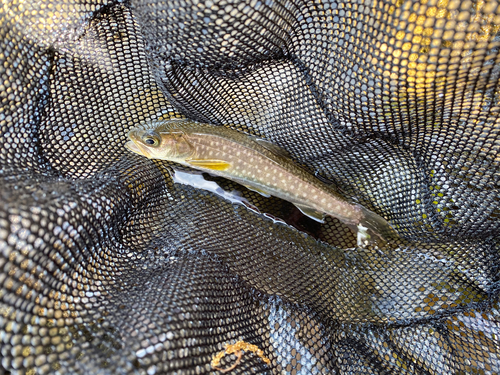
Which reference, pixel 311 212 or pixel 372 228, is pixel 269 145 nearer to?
pixel 311 212

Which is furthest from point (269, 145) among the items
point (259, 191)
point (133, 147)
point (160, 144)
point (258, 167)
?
point (133, 147)

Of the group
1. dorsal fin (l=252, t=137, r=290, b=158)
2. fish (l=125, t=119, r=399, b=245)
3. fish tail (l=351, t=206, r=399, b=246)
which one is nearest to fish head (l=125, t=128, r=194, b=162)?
fish (l=125, t=119, r=399, b=245)

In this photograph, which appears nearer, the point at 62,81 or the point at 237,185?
the point at 62,81

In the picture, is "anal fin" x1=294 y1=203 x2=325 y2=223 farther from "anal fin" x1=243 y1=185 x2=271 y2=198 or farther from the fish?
"anal fin" x1=243 y1=185 x2=271 y2=198

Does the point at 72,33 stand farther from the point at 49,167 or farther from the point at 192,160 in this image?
the point at 192,160

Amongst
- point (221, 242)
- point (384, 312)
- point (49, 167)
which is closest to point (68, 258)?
point (49, 167)

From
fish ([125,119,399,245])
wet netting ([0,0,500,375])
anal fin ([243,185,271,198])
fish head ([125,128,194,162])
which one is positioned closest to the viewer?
wet netting ([0,0,500,375])

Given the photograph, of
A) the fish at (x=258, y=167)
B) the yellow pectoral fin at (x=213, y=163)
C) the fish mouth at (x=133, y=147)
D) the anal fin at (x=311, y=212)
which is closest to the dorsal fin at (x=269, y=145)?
the fish at (x=258, y=167)
